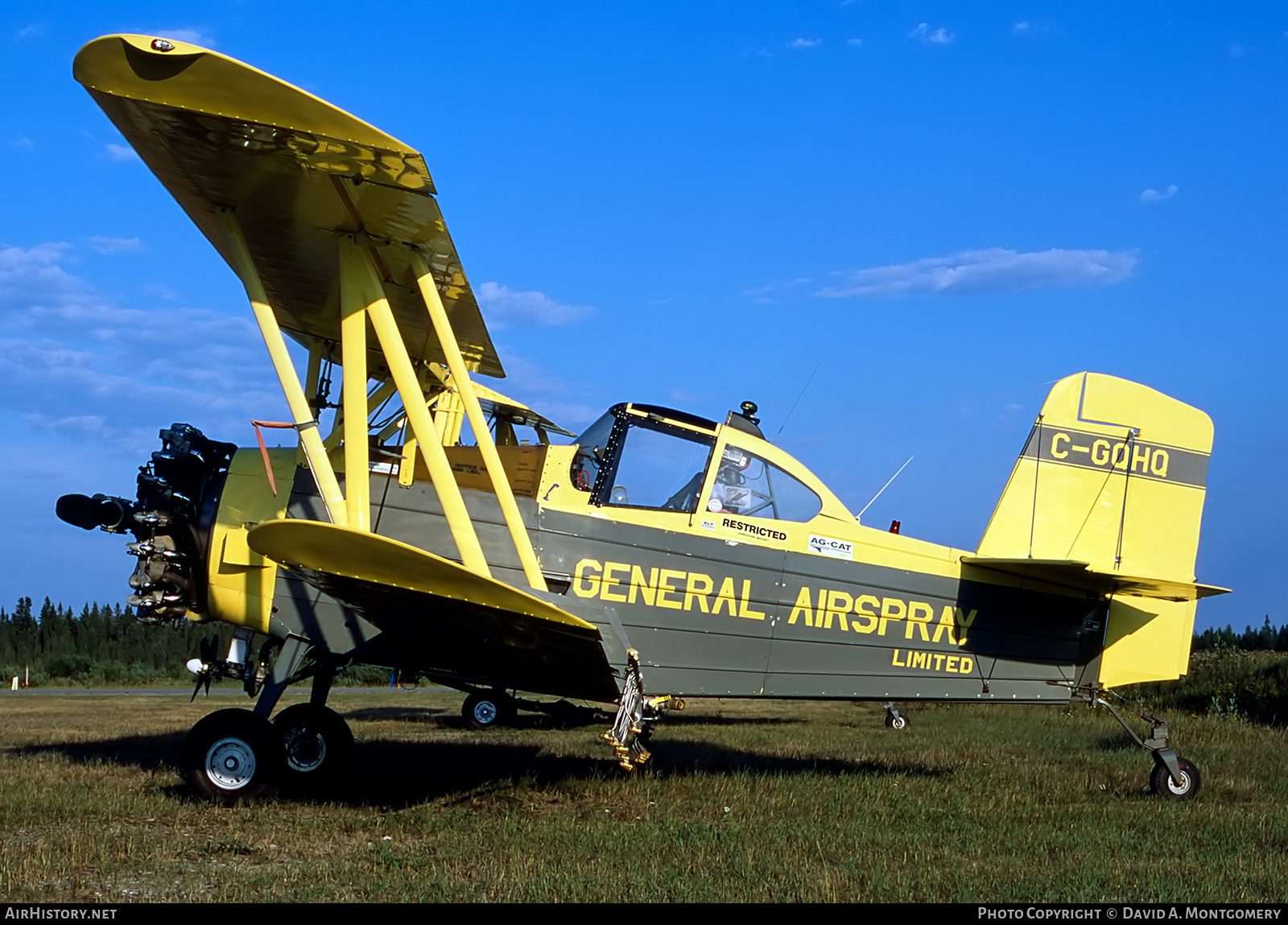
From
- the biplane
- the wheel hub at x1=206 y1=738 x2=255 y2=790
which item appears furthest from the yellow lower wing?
the wheel hub at x1=206 y1=738 x2=255 y2=790

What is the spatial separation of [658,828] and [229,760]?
3.15m

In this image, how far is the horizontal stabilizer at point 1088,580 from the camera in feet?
27.5

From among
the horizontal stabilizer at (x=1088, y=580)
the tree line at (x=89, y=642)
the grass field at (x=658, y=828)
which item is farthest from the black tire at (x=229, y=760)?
the tree line at (x=89, y=642)

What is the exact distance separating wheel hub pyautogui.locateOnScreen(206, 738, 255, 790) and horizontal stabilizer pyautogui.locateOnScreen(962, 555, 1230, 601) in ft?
19.1

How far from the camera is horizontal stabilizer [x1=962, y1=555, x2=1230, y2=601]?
27.5 ft

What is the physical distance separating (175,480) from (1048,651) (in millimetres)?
7271

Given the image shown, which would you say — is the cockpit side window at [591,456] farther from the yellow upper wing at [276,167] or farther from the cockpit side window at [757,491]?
the yellow upper wing at [276,167]

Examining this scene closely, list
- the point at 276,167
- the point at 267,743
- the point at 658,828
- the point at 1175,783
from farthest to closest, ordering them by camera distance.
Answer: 1. the point at 1175,783
2. the point at 267,743
3. the point at 276,167
4. the point at 658,828

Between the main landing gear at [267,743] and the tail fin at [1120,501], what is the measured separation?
221 inches

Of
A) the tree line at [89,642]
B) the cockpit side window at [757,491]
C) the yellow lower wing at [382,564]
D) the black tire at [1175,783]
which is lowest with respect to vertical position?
the tree line at [89,642]

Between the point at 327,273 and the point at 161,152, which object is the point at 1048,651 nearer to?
the point at 327,273

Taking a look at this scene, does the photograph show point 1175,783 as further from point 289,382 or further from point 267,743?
point 289,382

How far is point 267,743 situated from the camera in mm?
7633

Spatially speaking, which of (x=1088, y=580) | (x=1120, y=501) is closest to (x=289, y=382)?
(x=1088, y=580)
